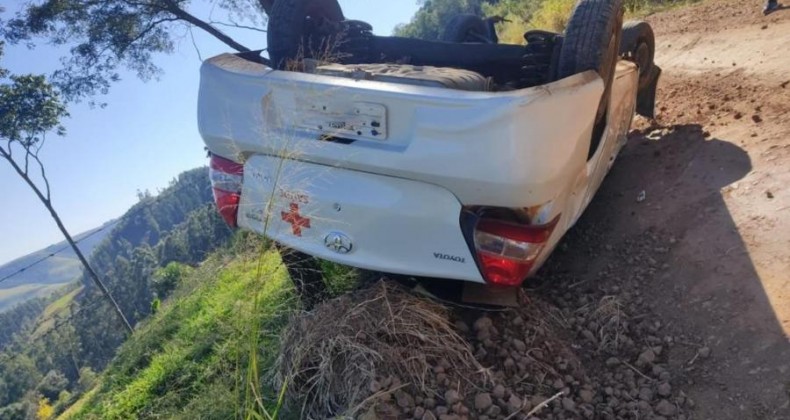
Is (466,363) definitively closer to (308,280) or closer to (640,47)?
(308,280)

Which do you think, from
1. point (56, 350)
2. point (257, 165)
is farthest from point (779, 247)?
point (56, 350)

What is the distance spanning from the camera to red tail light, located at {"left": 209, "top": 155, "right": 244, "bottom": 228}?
2.92m

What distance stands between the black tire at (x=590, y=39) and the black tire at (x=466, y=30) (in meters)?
2.56

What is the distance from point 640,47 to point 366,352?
380cm

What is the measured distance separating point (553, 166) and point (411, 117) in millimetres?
616

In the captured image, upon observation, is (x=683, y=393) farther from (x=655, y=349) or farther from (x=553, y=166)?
(x=553, y=166)

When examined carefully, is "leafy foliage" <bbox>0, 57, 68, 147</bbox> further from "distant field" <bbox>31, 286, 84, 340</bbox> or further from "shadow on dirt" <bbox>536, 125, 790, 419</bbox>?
"distant field" <bbox>31, 286, 84, 340</bbox>

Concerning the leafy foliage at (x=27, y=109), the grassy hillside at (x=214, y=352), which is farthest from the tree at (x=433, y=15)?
the grassy hillside at (x=214, y=352)

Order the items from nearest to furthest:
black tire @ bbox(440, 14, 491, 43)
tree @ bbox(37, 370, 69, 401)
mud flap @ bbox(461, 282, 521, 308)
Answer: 1. mud flap @ bbox(461, 282, 521, 308)
2. black tire @ bbox(440, 14, 491, 43)
3. tree @ bbox(37, 370, 69, 401)

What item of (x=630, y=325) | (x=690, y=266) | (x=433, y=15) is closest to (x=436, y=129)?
(x=630, y=325)

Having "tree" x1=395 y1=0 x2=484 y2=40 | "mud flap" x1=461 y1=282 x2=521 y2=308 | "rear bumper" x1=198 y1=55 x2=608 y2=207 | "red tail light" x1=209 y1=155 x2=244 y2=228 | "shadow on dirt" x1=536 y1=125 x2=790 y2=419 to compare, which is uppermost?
"rear bumper" x1=198 y1=55 x2=608 y2=207

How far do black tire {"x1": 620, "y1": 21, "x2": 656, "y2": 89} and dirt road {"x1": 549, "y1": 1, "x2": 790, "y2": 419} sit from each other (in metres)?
0.44

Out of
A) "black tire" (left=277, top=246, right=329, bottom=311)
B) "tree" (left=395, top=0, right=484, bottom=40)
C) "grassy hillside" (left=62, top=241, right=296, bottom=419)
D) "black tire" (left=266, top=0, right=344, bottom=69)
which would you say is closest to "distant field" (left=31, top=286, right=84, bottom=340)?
"tree" (left=395, top=0, right=484, bottom=40)

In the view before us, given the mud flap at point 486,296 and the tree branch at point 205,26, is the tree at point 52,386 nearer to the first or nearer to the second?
the tree branch at point 205,26
